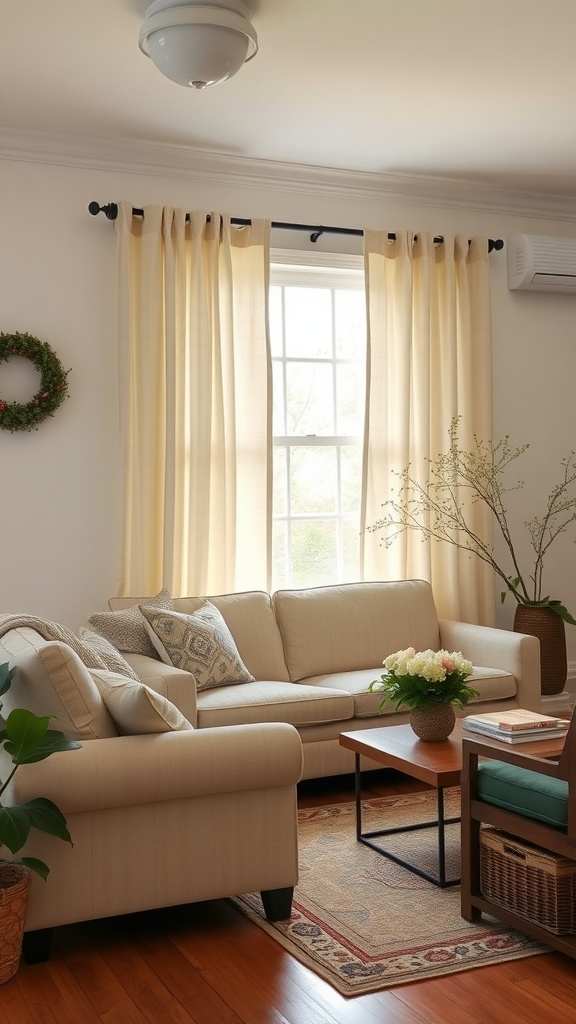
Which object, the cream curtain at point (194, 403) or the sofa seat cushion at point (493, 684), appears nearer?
the sofa seat cushion at point (493, 684)

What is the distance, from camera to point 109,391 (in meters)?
4.91

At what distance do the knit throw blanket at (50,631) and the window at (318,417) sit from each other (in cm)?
223

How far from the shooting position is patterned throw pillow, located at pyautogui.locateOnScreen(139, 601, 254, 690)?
4.22 m

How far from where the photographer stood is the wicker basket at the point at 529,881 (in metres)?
2.66

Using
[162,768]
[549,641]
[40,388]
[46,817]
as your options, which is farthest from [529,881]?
[40,388]

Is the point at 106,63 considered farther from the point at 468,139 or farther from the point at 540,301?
the point at 540,301

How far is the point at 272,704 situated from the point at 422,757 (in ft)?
2.96

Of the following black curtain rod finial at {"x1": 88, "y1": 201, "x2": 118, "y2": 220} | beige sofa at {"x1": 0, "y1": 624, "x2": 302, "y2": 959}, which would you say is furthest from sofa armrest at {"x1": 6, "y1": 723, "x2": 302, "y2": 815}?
black curtain rod finial at {"x1": 88, "y1": 201, "x2": 118, "y2": 220}

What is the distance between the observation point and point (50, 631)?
10.4 feet

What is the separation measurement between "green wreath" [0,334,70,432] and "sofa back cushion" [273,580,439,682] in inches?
56.0

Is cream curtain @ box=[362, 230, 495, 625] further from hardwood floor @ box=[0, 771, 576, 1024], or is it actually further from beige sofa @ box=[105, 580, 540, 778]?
hardwood floor @ box=[0, 771, 576, 1024]

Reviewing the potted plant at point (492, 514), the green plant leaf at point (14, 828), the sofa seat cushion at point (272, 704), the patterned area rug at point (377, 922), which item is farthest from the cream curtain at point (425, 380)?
the green plant leaf at point (14, 828)

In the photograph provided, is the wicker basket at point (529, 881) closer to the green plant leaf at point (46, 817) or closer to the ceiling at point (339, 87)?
the green plant leaf at point (46, 817)

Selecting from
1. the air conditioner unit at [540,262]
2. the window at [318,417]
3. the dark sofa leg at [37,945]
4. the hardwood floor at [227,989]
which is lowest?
the hardwood floor at [227,989]
